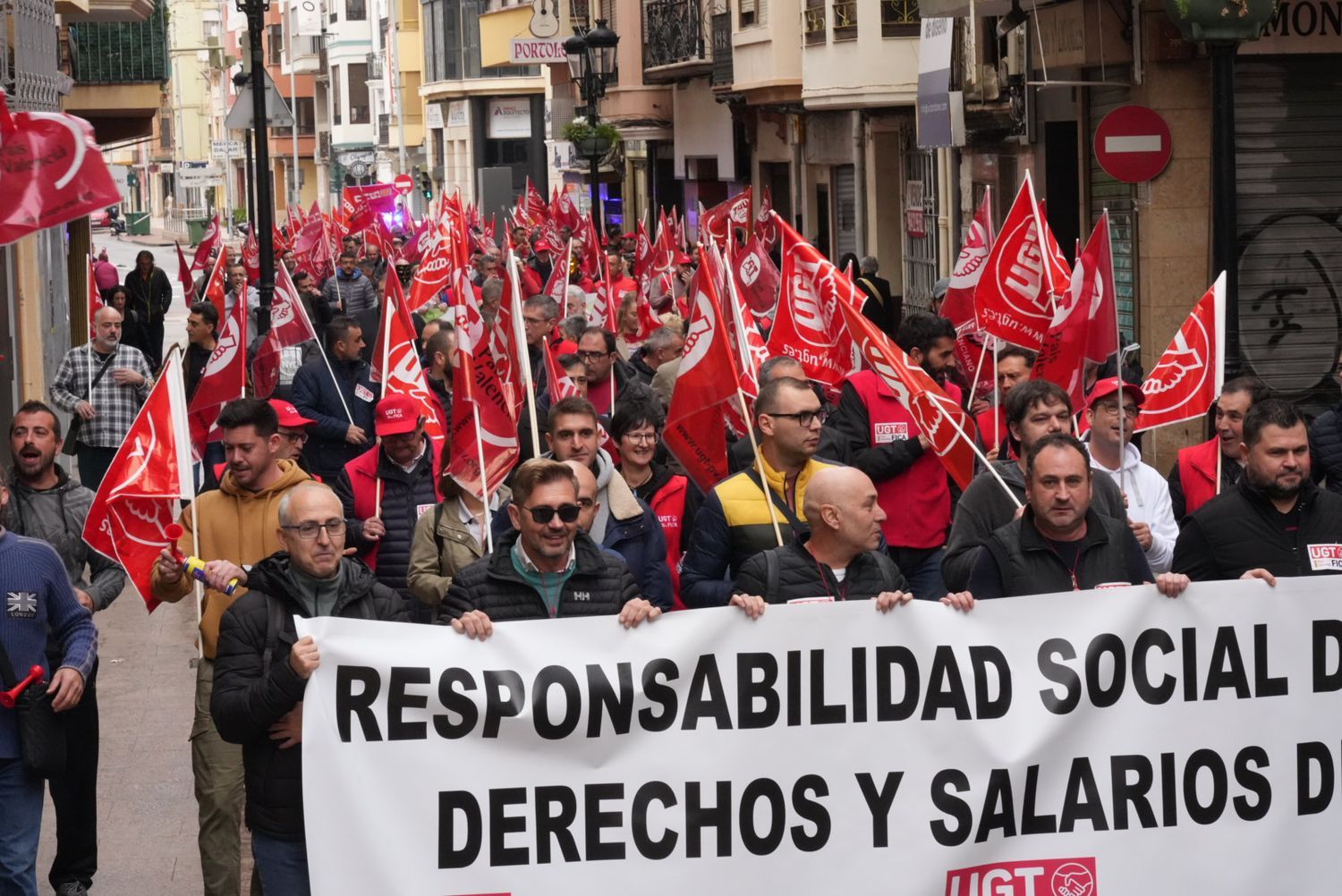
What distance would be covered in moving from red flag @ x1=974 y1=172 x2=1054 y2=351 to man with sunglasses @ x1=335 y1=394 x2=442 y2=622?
294 centimetres

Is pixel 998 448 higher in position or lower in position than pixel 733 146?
lower

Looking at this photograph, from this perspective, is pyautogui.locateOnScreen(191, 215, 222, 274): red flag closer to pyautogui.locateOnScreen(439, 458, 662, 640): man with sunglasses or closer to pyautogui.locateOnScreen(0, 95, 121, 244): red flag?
pyautogui.locateOnScreen(0, 95, 121, 244): red flag

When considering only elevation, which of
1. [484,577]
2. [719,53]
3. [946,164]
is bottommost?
[484,577]

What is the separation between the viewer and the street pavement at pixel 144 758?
8273 millimetres

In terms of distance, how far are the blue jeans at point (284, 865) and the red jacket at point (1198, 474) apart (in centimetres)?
404

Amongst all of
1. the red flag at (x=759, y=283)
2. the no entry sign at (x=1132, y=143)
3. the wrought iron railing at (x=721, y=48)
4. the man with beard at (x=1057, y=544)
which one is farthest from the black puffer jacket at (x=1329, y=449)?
the wrought iron railing at (x=721, y=48)

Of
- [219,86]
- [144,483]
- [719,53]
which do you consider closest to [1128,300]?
[144,483]

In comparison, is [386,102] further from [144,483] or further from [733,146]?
[144,483]

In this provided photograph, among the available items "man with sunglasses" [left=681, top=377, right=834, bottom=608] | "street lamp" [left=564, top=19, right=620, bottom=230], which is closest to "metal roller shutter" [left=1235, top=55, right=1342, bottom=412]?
"man with sunglasses" [left=681, top=377, right=834, bottom=608]

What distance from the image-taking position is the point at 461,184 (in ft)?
235

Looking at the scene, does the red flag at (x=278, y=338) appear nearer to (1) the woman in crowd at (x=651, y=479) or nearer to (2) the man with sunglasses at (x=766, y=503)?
(1) the woman in crowd at (x=651, y=479)

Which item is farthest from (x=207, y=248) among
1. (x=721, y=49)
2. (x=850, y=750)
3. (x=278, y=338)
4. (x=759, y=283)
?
(x=850, y=750)

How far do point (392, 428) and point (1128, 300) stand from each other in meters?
10.2

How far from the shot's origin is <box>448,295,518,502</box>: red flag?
853 centimetres
